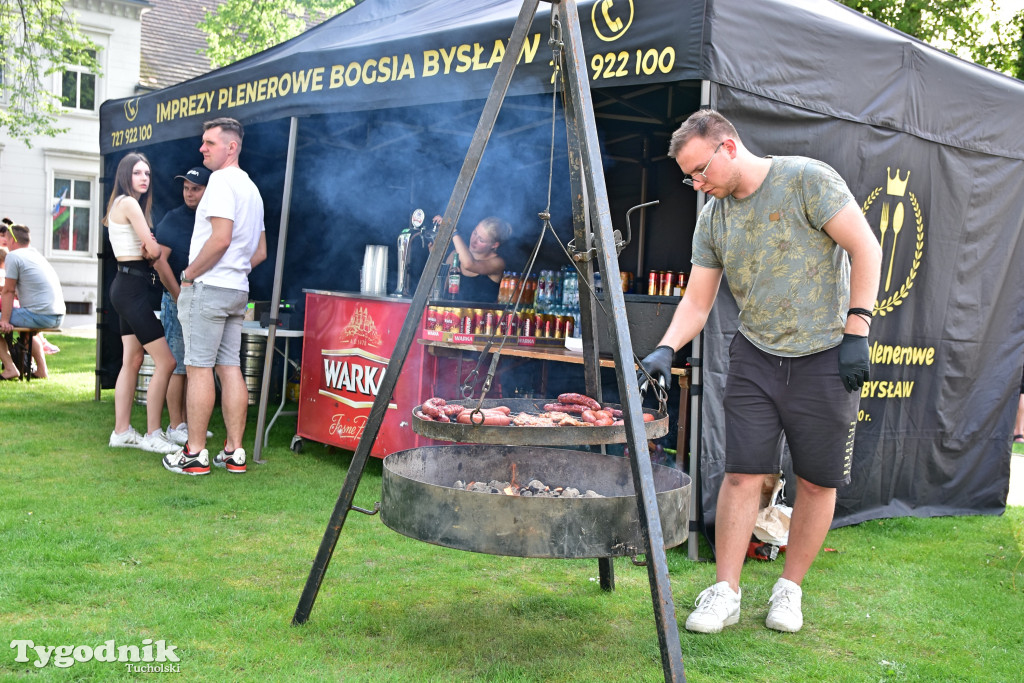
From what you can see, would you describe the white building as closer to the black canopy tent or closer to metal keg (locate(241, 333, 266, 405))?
the black canopy tent

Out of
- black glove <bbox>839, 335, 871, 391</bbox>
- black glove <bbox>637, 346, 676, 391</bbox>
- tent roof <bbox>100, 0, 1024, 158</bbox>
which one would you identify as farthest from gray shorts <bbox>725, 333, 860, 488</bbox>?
tent roof <bbox>100, 0, 1024, 158</bbox>

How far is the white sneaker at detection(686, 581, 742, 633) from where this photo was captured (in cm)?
350

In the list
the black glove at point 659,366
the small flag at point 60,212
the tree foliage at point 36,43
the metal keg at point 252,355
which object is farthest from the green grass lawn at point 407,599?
the small flag at point 60,212

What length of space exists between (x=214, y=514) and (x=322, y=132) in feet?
13.1

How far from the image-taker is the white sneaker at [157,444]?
6.43 metres

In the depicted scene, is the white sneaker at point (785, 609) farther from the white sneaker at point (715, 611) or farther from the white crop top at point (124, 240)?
the white crop top at point (124, 240)

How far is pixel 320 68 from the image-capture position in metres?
5.98

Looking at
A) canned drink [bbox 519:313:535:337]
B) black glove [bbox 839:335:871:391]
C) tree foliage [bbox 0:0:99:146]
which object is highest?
tree foliage [bbox 0:0:99:146]

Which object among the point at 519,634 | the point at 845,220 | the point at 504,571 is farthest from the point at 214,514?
the point at 845,220

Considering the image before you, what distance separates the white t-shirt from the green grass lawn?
4.44 ft

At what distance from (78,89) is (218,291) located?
1900 cm

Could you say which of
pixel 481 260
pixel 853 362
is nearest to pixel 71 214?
pixel 481 260

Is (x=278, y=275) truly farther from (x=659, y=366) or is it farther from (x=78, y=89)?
(x=78, y=89)

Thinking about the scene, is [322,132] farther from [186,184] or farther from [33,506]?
[33,506]
